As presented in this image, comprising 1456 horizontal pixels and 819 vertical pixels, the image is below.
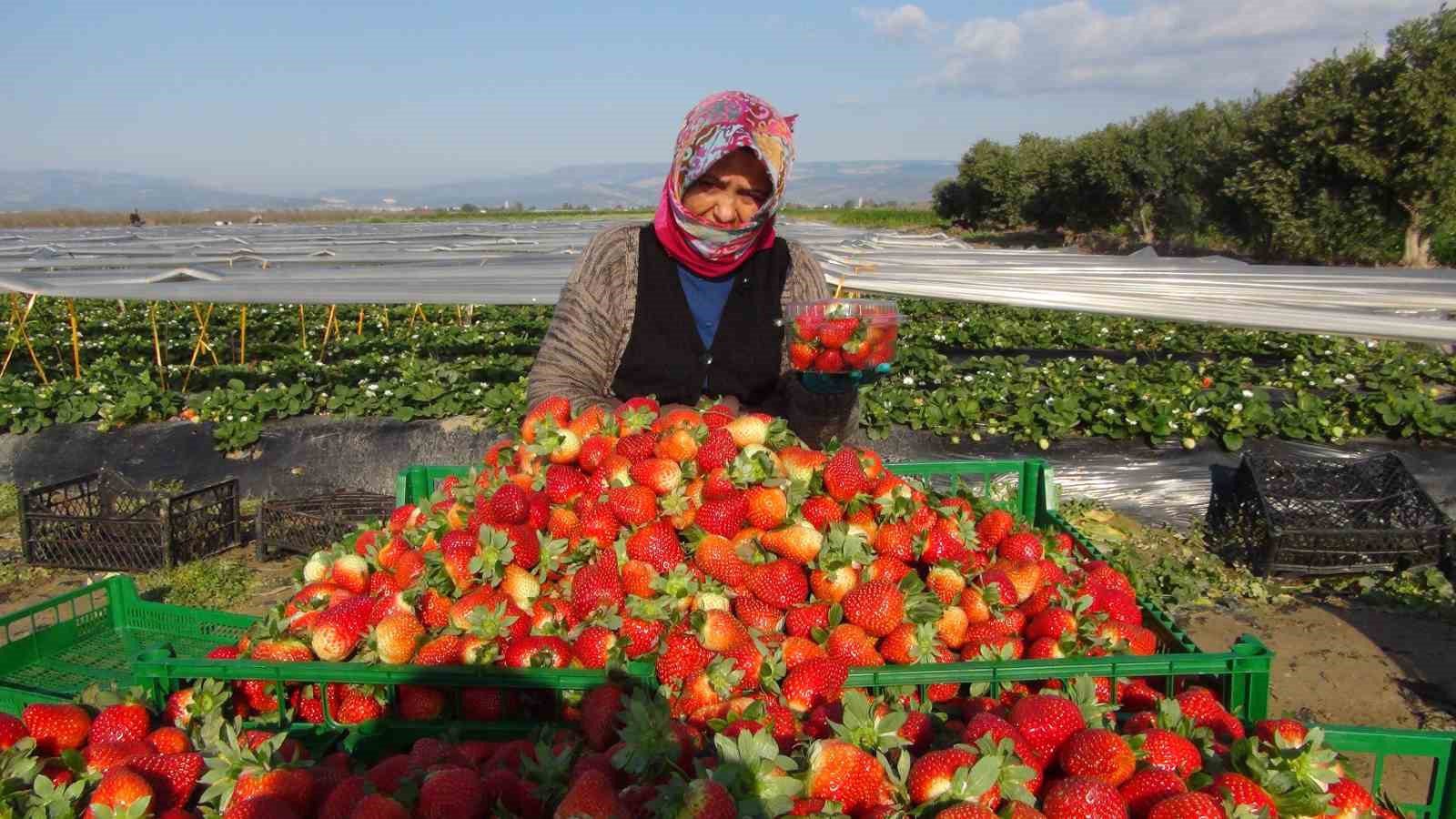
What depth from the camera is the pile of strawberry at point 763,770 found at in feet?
4.16

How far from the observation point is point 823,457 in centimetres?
233

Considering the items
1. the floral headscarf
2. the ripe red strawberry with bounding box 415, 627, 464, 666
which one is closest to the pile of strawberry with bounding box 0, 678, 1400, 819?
the ripe red strawberry with bounding box 415, 627, 464, 666

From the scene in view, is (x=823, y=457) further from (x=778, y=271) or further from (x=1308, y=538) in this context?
(x=1308, y=538)

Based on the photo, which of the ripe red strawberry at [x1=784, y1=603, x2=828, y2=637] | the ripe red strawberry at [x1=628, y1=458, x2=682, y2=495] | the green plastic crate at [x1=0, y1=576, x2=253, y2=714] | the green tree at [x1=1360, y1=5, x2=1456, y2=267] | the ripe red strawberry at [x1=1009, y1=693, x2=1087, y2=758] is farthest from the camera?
→ the green tree at [x1=1360, y1=5, x2=1456, y2=267]

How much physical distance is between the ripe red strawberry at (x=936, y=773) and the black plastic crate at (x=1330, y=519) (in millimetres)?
4879

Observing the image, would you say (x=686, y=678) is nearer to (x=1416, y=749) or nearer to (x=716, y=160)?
(x=1416, y=749)

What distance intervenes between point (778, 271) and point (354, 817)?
2.19m

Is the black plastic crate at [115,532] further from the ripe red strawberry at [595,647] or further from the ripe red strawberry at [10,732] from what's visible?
the ripe red strawberry at [595,647]

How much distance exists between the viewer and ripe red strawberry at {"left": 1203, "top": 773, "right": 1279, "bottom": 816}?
128 centimetres

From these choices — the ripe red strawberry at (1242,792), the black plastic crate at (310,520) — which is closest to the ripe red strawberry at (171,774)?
→ the ripe red strawberry at (1242,792)

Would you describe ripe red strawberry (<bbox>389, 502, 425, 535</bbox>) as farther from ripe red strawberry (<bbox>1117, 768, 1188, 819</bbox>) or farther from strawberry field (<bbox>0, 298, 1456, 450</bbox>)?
strawberry field (<bbox>0, 298, 1456, 450</bbox>)

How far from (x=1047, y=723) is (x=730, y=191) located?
6.45 feet

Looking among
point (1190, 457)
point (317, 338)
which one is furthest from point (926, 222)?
point (1190, 457)

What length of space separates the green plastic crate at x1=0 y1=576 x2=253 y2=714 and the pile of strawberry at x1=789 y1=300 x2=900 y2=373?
184 centimetres
